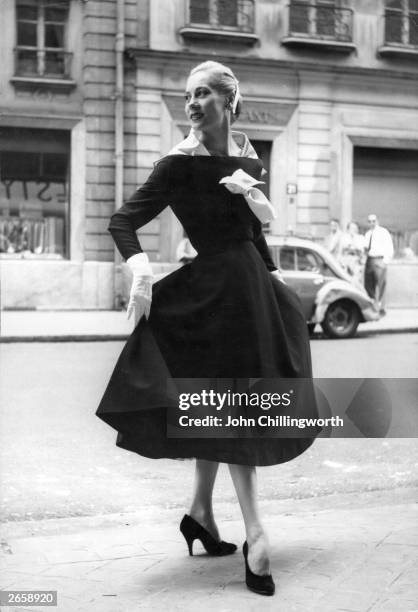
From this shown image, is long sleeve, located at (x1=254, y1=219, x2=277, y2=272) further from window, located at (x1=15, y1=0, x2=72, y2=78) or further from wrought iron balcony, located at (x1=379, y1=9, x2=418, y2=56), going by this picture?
window, located at (x1=15, y1=0, x2=72, y2=78)

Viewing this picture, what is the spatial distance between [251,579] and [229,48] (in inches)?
89.5

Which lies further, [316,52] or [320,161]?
[320,161]

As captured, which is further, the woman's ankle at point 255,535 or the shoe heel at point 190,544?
the shoe heel at point 190,544

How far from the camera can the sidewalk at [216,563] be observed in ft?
10.00

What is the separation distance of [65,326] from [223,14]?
27.4ft

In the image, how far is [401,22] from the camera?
351cm

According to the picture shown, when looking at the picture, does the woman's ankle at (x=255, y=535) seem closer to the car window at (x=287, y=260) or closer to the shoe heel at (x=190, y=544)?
the shoe heel at (x=190, y=544)

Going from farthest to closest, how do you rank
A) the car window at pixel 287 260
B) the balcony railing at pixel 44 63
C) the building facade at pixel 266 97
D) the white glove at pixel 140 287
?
the car window at pixel 287 260
the balcony railing at pixel 44 63
the building facade at pixel 266 97
the white glove at pixel 140 287

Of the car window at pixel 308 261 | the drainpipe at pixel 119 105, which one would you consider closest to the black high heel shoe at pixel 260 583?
the drainpipe at pixel 119 105

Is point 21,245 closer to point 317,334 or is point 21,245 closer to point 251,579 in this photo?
point 317,334

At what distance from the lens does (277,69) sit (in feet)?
14.8

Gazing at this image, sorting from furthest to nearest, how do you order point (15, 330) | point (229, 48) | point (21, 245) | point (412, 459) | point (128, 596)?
point (21, 245) → point (15, 330) → point (412, 459) → point (229, 48) → point (128, 596)

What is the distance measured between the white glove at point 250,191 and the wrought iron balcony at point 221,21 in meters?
0.87

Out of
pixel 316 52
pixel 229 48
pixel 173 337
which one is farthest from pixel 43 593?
pixel 229 48
